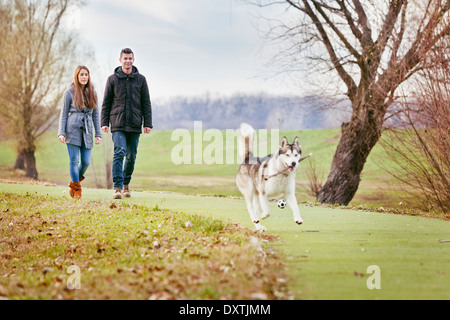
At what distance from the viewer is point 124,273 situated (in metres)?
6.12

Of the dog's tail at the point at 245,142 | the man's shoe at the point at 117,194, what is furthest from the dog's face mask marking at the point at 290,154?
Result: the man's shoe at the point at 117,194

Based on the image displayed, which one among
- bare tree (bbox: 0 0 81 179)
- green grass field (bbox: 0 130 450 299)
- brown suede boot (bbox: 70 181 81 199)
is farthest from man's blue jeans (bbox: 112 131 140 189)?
bare tree (bbox: 0 0 81 179)

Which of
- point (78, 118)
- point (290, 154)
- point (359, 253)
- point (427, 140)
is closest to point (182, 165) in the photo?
point (427, 140)

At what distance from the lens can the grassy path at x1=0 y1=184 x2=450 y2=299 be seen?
514 centimetres

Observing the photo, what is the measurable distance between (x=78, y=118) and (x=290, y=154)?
6.23 meters

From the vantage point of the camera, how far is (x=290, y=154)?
246 inches

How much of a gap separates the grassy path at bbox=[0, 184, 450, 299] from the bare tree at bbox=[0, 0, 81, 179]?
2218cm

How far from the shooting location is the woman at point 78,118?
35.6ft

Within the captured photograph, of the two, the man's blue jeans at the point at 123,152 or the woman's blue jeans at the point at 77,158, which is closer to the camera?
the man's blue jeans at the point at 123,152

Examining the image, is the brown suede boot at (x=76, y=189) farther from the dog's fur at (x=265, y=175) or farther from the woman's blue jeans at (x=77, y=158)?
the dog's fur at (x=265, y=175)

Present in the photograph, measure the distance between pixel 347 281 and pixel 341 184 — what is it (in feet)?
40.4

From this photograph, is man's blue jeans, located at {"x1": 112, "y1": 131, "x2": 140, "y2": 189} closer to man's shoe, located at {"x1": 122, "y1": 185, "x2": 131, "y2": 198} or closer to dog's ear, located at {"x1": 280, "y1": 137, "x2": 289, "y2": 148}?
man's shoe, located at {"x1": 122, "y1": 185, "x2": 131, "y2": 198}

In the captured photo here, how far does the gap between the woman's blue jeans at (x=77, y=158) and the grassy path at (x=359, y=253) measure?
2953 mm
